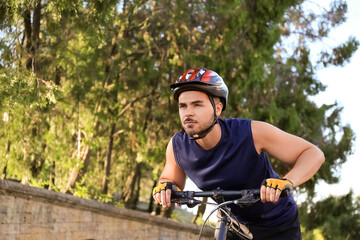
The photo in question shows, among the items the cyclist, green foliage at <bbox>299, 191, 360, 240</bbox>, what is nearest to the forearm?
the cyclist

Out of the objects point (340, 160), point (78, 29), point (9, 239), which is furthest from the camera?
point (340, 160)

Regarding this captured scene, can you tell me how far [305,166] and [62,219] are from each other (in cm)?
726

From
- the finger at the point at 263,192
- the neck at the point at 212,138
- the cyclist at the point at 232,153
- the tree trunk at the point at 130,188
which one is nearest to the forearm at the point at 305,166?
the cyclist at the point at 232,153

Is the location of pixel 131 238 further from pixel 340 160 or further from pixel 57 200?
pixel 340 160

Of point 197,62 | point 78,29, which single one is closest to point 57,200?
point 78,29

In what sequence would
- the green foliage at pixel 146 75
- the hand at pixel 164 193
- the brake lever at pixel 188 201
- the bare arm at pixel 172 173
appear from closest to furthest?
the brake lever at pixel 188 201 < the hand at pixel 164 193 < the bare arm at pixel 172 173 < the green foliage at pixel 146 75

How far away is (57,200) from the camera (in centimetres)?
967

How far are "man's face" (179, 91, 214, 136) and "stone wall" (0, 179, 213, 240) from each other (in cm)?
553

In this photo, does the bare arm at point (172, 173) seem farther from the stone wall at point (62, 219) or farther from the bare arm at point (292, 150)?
the stone wall at point (62, 219)

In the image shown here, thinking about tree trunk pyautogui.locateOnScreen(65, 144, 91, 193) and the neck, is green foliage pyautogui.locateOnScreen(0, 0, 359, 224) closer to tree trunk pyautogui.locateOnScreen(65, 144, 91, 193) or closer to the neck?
tree trunk pyautogui.locateOnScreen(65, 144, 91, 193)

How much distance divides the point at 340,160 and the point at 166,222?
8130 mm

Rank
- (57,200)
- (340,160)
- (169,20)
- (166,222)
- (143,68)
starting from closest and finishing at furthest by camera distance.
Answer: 1. (57,200)
2. (166,222)
3. (169,20)
4. (143,68)
5. (340,160)

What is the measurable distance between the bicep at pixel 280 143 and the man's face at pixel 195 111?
0.34m

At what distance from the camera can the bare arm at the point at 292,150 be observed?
3367 mm
